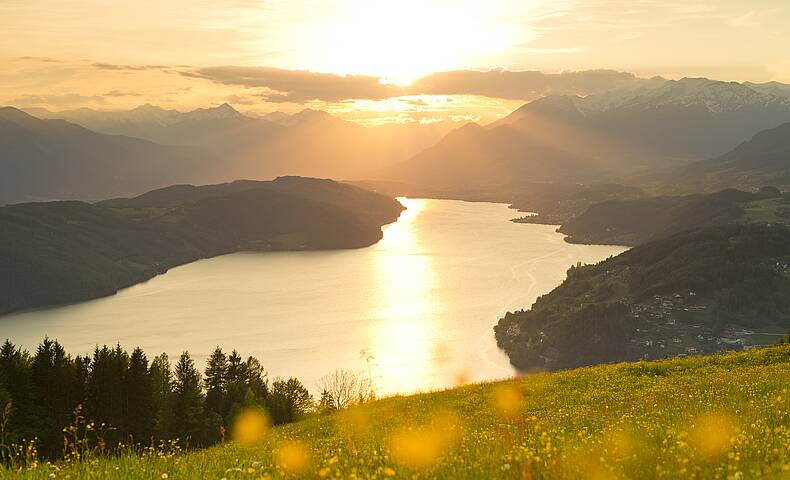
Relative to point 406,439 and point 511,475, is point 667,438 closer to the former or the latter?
point 511,475

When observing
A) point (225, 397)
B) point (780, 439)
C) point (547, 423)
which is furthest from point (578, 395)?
point (225, 397)

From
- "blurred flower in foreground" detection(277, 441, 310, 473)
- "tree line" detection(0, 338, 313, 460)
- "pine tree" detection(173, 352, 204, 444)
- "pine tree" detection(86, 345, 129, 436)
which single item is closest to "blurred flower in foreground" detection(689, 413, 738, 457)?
"blurred flower in foreground" detection(277, 441, 310, 473)

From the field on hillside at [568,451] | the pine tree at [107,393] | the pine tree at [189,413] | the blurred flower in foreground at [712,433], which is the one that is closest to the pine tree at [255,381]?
the pine tree at [189,413]

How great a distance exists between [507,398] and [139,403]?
4833 centimetres

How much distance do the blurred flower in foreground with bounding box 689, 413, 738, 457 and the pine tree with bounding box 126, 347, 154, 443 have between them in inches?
2389

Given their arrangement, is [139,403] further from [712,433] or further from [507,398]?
[712,433]

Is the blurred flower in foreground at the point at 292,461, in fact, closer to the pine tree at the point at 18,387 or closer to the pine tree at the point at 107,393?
the pine tree at the point at 18,387

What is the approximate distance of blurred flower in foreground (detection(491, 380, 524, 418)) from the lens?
2432cm

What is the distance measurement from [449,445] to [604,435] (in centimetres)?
295

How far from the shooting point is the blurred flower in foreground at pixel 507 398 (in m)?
24.3

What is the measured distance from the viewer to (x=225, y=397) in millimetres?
79750

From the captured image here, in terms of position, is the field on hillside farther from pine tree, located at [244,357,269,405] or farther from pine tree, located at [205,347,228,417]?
pine tree, located at [205,347,228,417]

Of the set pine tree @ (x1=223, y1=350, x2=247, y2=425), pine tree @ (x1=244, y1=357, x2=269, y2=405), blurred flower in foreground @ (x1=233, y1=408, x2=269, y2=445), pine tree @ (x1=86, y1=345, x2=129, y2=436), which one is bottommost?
pine tree @ (x1=244, y1=357, x2=269, y2=405)

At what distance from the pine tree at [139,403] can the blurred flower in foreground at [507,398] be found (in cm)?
4530
